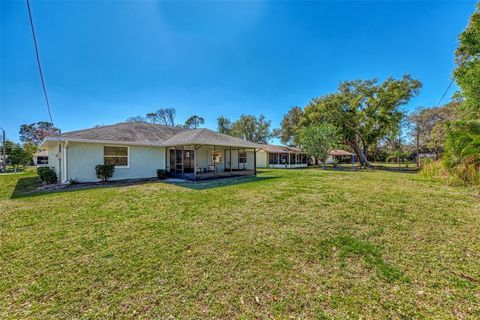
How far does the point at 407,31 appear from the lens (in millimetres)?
13016

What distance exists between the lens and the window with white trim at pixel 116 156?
11500 mm

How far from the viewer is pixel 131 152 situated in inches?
482

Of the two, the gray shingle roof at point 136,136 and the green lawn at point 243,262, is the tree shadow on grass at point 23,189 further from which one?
the green lawn at point 243,262

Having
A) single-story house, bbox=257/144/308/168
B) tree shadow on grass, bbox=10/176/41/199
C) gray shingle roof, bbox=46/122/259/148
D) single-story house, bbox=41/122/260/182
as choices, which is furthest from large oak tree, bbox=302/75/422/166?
tree shadow on grass, bbox=10/176/41/199

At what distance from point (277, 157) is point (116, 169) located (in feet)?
77.1

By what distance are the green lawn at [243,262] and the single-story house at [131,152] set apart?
565 centimetres

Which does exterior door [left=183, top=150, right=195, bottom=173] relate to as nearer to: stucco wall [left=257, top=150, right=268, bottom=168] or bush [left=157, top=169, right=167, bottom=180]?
bush [left=157, top=169, right=167, bottom=180]

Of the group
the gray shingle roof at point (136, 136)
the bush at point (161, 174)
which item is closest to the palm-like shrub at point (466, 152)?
the gray shingle roof at point (136, 136)

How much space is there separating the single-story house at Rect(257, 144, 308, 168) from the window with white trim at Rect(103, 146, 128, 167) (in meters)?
19.3

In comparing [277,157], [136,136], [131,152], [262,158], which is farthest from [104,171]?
[277,157]

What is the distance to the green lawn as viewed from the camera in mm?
2191

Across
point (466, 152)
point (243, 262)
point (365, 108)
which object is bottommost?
point (243, 262)

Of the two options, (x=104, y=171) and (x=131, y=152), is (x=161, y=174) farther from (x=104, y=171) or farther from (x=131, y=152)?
(x=104, y=171)

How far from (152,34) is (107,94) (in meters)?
12.0
